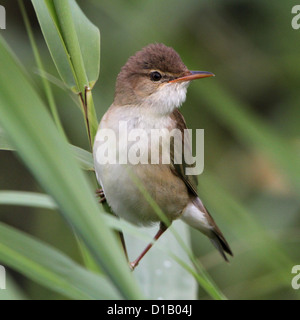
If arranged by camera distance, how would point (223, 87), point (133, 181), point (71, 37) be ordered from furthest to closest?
point (223, 87) → point (133, 181) → point (71, 37)

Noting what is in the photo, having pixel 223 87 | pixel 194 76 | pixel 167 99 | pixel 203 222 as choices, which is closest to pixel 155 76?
pixel 167 99

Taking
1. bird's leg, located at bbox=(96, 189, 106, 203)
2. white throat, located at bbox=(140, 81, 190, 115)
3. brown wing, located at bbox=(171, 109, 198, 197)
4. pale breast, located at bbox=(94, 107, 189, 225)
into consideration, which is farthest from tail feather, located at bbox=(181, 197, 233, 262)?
white throat, located at bbox=(140, 81, 190, 115)

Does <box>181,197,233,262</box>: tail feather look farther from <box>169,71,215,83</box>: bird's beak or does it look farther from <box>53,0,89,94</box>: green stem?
<box>53,0,89,94</box>: green stem

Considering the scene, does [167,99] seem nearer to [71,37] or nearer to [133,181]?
[133,181]

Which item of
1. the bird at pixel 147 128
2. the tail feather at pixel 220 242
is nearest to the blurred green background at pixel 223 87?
the tail feather at pixel 220 242

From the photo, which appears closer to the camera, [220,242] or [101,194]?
[101,194]

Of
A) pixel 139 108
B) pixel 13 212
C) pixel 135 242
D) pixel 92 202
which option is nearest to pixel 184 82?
pixel 139 108

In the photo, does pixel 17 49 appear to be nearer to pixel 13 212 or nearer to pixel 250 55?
pixel 13 212
